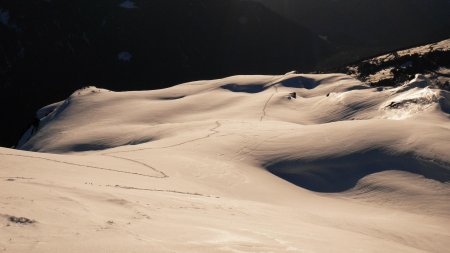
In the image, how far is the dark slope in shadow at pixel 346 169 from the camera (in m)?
16.8

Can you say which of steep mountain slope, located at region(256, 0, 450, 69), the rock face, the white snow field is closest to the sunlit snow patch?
the rock face

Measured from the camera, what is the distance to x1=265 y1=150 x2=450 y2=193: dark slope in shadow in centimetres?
1678

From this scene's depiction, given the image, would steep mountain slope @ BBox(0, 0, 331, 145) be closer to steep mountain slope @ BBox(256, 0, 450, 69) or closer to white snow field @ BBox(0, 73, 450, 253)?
steep mountain slope @ BBox(256, 0, 450, 69)

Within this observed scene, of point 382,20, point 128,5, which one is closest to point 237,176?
point 128,5

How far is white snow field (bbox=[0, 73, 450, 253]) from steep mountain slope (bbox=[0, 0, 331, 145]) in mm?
71727

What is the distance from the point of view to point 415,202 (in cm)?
1526

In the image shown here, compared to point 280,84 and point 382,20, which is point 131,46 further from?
point 382,20

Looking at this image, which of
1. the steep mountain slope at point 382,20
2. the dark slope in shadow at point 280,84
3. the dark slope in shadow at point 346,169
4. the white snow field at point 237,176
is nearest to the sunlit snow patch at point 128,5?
the steep mountain slope at point 382,20

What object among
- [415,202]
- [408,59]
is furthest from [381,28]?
[415,202]

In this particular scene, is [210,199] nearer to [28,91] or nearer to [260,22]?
[28,91]

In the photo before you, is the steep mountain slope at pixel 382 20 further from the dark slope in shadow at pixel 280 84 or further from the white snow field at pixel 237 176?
the white snow field at pixel 237 176

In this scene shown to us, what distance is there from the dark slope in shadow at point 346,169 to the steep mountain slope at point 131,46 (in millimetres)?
85487

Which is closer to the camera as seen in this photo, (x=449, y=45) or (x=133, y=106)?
(x=133, y=106)

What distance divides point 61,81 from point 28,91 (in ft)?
25.2
